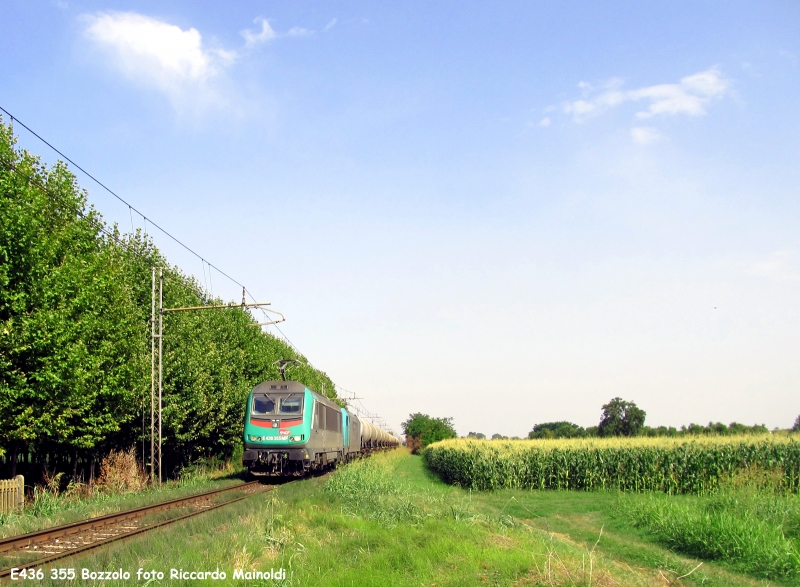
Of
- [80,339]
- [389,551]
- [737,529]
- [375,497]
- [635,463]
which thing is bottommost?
[635,463]

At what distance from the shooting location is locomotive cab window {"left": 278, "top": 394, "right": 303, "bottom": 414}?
979 inches

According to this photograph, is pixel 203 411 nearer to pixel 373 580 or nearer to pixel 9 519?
pixel 9 519

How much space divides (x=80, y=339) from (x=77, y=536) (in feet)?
24.8

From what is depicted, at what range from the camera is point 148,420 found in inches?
1131

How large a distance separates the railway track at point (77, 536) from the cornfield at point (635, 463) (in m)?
14.6

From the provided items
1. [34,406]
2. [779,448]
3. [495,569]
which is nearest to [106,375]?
[34,406]

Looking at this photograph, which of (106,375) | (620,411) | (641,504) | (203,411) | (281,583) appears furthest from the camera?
(620,411)

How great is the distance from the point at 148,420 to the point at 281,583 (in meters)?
22.6

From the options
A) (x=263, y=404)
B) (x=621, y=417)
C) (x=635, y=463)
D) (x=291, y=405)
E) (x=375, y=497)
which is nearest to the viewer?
(x=375, y=497)

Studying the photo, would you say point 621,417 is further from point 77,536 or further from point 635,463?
point 77,536

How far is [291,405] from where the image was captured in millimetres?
24969

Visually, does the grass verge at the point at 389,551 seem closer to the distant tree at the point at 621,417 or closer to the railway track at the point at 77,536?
the railway track at the point at 77,536

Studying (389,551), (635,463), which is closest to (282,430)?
(635,463)

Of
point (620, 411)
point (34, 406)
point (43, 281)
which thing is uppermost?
point (43, 281)
